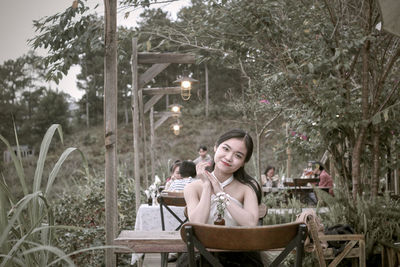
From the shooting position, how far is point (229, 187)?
8.38ft

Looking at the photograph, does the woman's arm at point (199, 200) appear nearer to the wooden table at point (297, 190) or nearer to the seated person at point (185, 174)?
the seated person at point (185, 174)

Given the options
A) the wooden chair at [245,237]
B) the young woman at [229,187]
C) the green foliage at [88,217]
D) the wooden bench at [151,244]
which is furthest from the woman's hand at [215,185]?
the green foliage at [88,217]

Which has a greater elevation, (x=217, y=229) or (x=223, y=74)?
(x=223, y=74)

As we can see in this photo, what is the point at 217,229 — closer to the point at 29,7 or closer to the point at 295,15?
the point at 29,7

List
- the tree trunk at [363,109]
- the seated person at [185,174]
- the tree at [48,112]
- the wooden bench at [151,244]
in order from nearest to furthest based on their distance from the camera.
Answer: the wooden bench at [151,244] → the tree trunk at [363,109] → the seated person at [185,174] → the tree at [48,112]

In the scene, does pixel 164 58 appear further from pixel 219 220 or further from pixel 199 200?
pixel 219 220

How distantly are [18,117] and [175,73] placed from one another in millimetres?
10409

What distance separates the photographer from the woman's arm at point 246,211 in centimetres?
237

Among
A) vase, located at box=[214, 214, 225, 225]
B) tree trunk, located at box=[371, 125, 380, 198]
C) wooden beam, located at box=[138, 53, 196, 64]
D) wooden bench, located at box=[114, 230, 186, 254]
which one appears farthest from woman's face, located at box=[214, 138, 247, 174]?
wooden beam, located at box=[138, 53, 196, 64]

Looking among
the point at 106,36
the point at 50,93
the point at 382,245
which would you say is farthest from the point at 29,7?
the point at 50,93

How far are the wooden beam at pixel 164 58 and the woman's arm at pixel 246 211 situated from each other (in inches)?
196

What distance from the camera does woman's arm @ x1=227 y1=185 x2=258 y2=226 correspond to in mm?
2369

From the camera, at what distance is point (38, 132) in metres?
24.1

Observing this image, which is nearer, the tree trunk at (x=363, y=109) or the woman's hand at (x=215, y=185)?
the woman's hand at (x=215, y=185)
